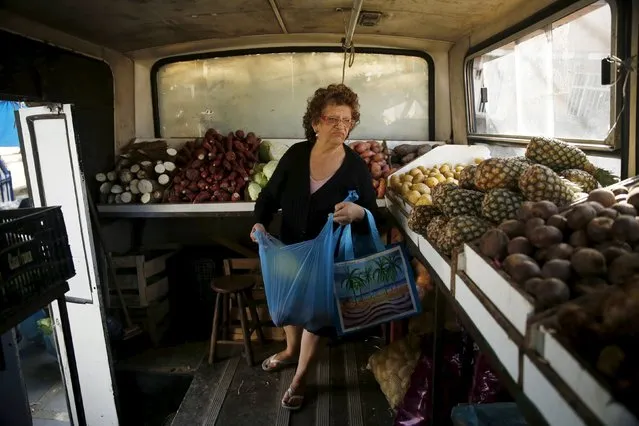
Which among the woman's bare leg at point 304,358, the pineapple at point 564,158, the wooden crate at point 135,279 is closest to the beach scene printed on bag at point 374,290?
the woman's bare leg at point 304,358

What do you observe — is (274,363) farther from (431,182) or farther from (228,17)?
(228,17)

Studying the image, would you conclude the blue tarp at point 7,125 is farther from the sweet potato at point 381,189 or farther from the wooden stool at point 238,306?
the sweet potato at point 381,189

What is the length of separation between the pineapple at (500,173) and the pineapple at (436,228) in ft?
0.79

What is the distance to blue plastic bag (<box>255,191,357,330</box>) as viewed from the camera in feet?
8.71

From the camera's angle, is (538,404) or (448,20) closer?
(538,404)

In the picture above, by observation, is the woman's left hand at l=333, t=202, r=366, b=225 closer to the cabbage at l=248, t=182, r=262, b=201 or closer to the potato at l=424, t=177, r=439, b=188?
the potato at l=424, t=177, r=439, b=188

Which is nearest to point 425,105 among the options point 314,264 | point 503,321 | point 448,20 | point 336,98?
point 448,20

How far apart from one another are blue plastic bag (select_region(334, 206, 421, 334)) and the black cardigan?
29cm

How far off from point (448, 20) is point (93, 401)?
4025 mm

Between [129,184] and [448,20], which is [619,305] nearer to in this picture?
[448,20]

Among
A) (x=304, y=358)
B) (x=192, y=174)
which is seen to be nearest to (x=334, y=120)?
(x=304, y=358)

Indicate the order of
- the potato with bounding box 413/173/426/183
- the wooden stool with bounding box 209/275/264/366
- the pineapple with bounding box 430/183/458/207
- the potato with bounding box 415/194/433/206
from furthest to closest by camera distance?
the wooden stool with bounding box 209/275/264/366, the potato with bounding box 413/173/426/183, the potato with bounding box 415/194/433/206, the pineapple with bounding box 430/183/458/207

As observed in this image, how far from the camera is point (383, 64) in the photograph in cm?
480

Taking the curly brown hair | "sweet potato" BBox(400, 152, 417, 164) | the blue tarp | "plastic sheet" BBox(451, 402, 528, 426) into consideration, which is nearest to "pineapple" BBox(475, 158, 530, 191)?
"plastic sheet" BBox(451, 402, 528, 426)
